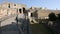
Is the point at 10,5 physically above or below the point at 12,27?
above

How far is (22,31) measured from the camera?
46.1 ft

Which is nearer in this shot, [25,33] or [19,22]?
[25,33]

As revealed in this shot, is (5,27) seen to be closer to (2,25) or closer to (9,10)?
(2,25)

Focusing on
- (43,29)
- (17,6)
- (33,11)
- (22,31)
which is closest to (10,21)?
(22,31)

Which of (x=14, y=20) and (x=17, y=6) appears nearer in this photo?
(x=14, y=20)

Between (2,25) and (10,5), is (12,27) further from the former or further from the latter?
(10,5)

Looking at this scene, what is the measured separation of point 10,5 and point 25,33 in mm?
19392

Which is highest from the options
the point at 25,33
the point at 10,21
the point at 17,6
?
the point at 17,6

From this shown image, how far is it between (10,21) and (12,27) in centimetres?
116

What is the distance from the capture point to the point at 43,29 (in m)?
16.8

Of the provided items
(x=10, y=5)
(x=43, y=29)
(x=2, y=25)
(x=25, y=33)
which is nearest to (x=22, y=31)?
(x=25, y=33)

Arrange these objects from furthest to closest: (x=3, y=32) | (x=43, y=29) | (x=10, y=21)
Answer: (x=43, y=29)
(x=10, y=21)
(x=3, y=32)

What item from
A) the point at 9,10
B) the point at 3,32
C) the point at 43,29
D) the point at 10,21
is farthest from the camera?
the point at 9,10

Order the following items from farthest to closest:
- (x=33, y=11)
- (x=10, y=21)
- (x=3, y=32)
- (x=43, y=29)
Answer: (x=33, y=11)
(x=43, y=29)
(x=10, y=21)
(x=3, y=32)
